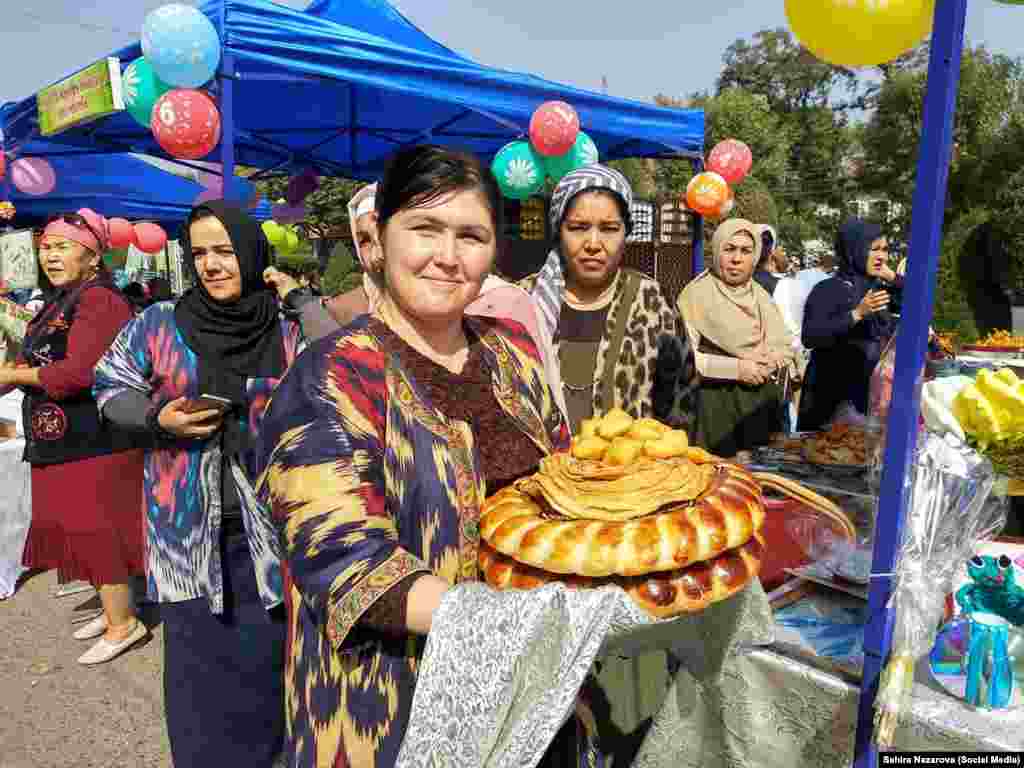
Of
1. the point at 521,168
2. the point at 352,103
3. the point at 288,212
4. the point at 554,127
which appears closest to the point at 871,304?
the point at 554,127

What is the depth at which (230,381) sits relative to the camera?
210cm

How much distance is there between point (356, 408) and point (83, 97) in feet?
18.0

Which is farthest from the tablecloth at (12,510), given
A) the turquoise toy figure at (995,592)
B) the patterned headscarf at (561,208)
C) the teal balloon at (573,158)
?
the teal balloon at (573,158)

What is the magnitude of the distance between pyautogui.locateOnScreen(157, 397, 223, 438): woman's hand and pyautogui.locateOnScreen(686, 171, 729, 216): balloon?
670 centimetres

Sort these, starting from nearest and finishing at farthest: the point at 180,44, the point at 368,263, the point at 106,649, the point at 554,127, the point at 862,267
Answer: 1. the point at 368,263
2. the point at 106,649
3. the point at 862,267
4. the point at 180,44
5. the point at 554,127

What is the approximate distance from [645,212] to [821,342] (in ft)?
28.9

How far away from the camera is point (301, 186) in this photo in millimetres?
9430

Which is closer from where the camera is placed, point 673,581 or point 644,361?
point 673,581

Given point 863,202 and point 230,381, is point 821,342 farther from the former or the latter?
point 863,202

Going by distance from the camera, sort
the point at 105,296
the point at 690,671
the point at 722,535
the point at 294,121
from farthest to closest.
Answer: the point at 294,121 → the point at 105,296 → the point at 690,671 → the point at 722,535

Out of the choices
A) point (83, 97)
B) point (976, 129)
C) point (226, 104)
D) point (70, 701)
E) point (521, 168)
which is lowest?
point (70, 701)

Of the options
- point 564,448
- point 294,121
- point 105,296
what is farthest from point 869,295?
point 294,121

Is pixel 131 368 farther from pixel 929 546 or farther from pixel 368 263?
pixel 929 546

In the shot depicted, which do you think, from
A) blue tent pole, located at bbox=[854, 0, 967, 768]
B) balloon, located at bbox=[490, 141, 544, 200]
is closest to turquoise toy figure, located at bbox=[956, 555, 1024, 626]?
blue tent pole, located at bbox=[854, 0, 967, 768]
